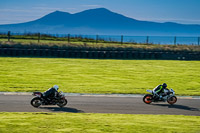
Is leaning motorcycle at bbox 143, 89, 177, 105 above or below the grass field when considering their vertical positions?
below

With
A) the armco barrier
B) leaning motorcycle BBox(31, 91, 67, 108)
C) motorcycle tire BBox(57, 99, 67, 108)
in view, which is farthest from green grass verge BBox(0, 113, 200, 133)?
the armco barrier

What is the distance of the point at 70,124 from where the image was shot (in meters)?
11.3

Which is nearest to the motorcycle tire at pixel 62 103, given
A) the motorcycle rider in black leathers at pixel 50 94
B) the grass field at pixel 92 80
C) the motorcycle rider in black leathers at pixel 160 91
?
the motorcycle rider in black leathers at pixel 50 94

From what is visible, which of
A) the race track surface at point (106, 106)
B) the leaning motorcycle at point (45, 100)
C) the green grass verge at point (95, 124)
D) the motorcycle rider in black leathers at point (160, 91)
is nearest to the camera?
the green grass verge at point (95, 124)

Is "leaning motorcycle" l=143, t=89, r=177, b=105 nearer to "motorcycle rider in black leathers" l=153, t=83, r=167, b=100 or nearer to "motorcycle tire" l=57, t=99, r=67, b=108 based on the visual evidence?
"motorcycle rider in black leathers" l=153, t=83, r=167, b=100

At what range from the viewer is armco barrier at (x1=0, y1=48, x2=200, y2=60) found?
40978 millimetres

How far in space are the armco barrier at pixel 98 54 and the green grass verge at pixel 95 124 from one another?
93.7 feet

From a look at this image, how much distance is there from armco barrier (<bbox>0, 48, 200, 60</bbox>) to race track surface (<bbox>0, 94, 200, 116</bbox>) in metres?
23.7

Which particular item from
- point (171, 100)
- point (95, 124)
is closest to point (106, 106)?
point (171, 100)

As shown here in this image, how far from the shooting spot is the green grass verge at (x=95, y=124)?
10.5 m

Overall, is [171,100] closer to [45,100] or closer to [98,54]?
[45,100]

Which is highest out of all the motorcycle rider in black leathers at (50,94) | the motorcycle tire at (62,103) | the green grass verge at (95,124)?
the motorcycle rider in black leathers at (50,94)

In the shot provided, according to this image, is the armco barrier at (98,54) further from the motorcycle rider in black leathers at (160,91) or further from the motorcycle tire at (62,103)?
the motorcycle tire at (62,103)

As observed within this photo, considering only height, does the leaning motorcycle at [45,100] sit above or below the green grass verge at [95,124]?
above
